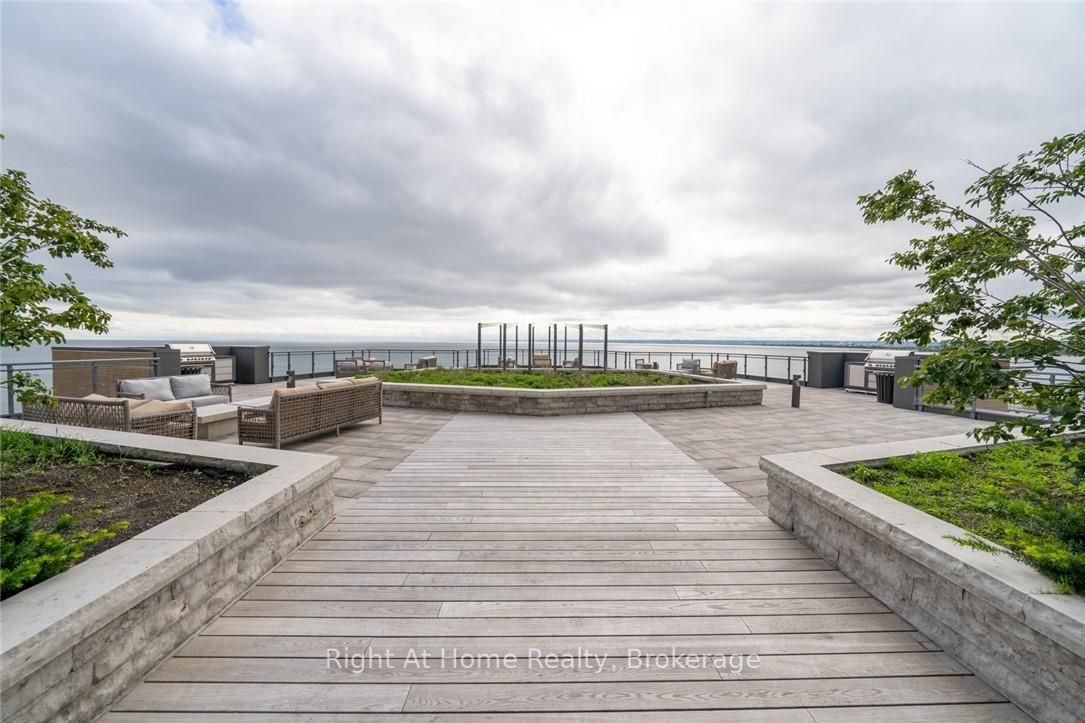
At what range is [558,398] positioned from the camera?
7.11 meters

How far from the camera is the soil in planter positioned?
2.12m

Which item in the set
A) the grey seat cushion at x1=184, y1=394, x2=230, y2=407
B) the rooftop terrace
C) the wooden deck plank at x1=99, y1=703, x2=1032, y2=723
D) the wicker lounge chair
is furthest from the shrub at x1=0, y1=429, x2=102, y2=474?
the grey seat cushion at x1=184, y1=394, x2=230, y2=407

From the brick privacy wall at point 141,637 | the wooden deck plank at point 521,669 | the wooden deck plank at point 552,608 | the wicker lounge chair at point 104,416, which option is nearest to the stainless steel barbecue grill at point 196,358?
the wicker lounge chair at point 104,416

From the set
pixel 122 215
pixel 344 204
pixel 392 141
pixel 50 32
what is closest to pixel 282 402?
pixel 50 32

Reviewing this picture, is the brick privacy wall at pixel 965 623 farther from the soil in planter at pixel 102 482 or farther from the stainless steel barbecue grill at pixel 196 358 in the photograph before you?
the stainless steel barbecue grill at pixel 196 358

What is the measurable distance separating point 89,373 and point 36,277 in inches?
292

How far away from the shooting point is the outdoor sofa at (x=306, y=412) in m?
4.51

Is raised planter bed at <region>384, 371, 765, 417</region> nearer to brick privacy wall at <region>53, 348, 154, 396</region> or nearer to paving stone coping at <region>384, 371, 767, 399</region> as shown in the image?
paving stone coping at <region>384, 371, 767, 399</region>

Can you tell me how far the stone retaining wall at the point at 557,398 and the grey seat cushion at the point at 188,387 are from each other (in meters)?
2.71

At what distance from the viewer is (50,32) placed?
428 centimetres

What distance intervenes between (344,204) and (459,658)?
40.8 feet

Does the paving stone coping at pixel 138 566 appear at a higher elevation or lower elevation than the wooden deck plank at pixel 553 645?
higher

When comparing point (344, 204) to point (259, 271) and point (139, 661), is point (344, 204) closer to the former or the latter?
point (259, 271)

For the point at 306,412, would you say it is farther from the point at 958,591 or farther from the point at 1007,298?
the point at 1007,298
